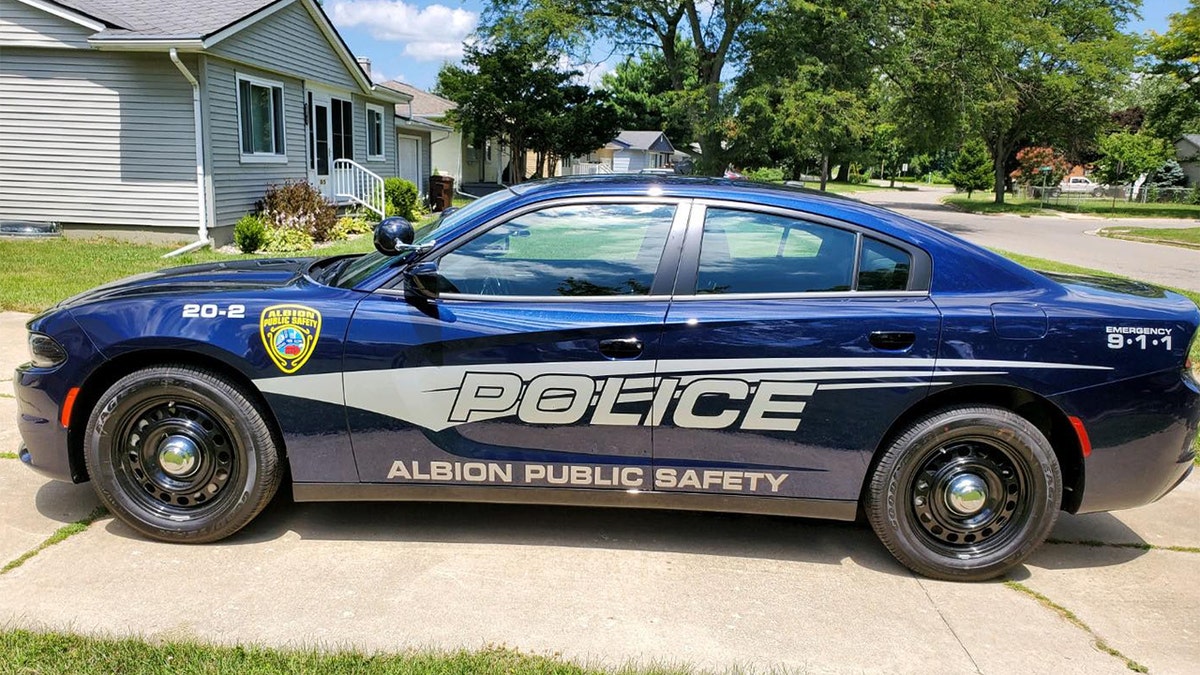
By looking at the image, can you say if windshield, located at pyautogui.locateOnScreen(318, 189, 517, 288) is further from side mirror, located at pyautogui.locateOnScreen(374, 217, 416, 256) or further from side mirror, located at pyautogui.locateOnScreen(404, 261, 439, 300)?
side mirror, located at pyautogui.locateOnScreen(404, 261, 439, 300)

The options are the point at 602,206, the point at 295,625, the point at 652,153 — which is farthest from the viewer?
the point at 652,153

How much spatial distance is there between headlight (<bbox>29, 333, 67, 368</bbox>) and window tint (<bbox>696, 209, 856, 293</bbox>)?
270 centimetres

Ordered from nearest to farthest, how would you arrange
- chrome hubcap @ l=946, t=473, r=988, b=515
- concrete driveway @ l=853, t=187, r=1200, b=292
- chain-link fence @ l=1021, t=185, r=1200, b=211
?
chrome hubcap @ l=946, t=473, r=988, b=515
concrete driveway @ l=853, t=187, r=1200, b=292
chain-link fence @ l=1021, t=185, r=1200, b=211

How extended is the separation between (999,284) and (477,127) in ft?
107

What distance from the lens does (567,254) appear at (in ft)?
12.3

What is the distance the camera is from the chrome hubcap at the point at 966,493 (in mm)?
3545

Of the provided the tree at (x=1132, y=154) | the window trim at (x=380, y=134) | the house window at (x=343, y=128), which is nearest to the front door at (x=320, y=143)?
the house window at (x=343, y=128)

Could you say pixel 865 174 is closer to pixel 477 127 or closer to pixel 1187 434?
pixel 477 127

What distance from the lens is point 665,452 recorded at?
3.53 metres

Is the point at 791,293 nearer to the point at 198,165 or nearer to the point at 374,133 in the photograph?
the point at 198,165

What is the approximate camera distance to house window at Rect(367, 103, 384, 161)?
21.2 m

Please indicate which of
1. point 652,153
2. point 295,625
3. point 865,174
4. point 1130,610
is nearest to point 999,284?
point 1130,610

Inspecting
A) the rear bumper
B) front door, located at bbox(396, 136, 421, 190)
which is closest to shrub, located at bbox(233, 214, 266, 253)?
the rear bumper

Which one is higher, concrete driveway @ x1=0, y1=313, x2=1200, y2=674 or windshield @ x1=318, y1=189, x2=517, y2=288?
windshield @ x1=318, y1=189, x2=517, y2=288
